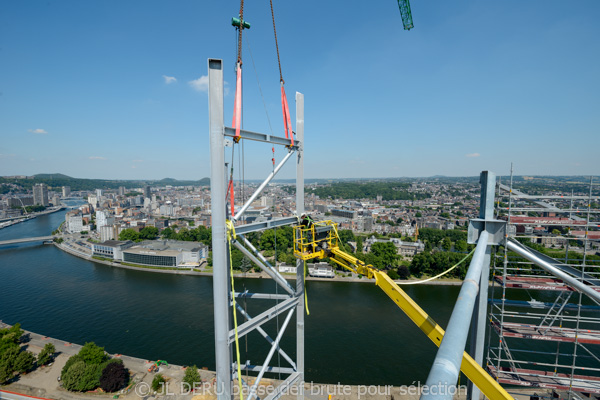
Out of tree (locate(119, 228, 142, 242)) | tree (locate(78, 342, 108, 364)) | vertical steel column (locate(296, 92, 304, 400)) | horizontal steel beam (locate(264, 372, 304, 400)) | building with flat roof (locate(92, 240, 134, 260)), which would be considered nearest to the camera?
horizontal steel beam (locate(264, 372, 304, 400))

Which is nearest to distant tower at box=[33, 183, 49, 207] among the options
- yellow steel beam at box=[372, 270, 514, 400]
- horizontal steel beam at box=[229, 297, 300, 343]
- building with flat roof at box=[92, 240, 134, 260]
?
building with flat roof at box=[92, 240, 134, 260]

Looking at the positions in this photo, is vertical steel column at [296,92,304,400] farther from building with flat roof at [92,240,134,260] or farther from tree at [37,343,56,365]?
building with flat roof at [92,240,134,260]

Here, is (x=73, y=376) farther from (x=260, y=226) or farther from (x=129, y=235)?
(x=129, y=235)

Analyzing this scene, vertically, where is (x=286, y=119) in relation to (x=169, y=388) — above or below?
above

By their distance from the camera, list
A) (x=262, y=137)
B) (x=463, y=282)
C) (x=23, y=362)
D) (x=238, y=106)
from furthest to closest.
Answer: (x=23, y=362), (x=262, y=137), (x=238, y=106), (x=463, y=282)

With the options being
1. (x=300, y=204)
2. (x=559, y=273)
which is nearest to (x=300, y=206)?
(x=300, y=204)
